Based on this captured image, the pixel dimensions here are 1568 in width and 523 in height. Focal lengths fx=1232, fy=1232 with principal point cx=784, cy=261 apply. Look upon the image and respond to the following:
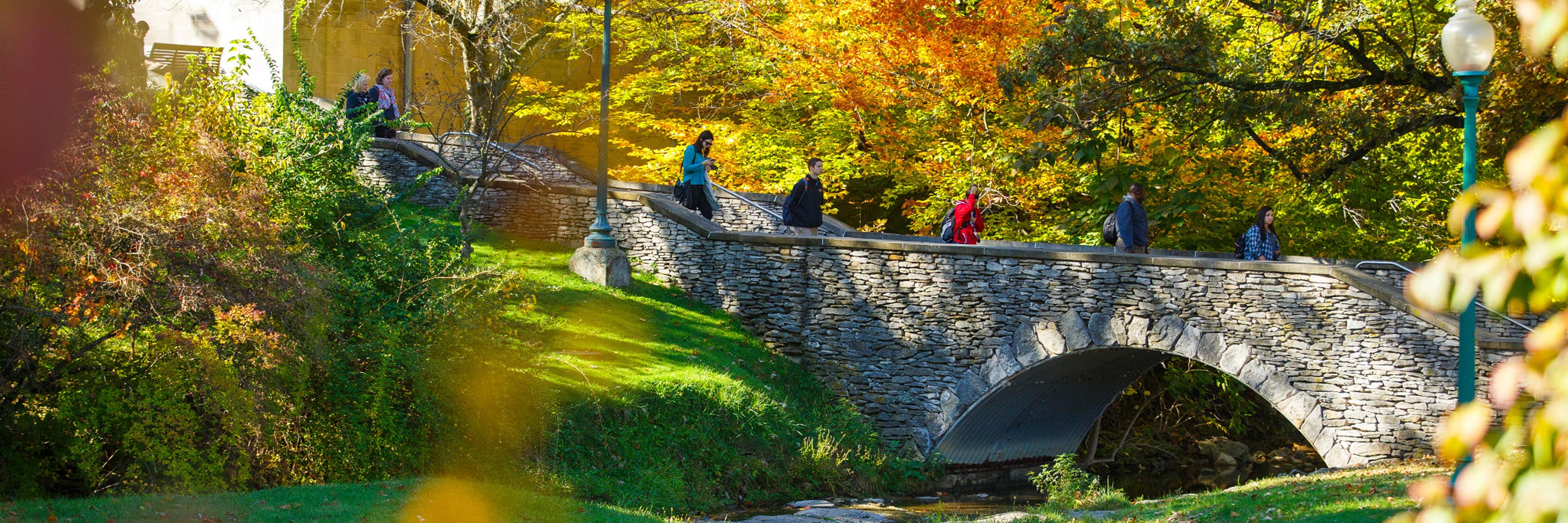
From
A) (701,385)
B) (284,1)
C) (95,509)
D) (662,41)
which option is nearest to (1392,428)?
(701,385)

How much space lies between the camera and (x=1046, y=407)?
19.3 meters

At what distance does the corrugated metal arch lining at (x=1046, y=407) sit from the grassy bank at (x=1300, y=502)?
12.1 ft

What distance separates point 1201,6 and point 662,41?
465 inches

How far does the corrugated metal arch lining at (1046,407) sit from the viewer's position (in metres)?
17.3

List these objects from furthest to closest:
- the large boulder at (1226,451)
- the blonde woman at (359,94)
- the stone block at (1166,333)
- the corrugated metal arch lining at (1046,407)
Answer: the large boulder at (1226,451) < the blonde woman at (359,94) < the corrugated metal arch lining at (1046,407) < the stone block at (1166,333)

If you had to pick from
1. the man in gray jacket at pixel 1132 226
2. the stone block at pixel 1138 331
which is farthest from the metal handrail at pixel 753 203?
the stone block at pixel 1138 331

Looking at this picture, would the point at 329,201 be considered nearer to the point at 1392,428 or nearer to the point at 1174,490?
the point at 1392,428

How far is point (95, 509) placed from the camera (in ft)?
27.6

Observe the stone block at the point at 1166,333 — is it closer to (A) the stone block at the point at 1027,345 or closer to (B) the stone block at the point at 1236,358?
(B) the stone block at the point at 1236,358

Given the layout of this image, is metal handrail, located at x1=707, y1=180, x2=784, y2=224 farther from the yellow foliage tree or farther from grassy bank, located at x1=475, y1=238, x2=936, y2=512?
the yellow foliage tree

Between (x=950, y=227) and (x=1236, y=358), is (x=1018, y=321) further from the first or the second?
(x=1236, y=358)

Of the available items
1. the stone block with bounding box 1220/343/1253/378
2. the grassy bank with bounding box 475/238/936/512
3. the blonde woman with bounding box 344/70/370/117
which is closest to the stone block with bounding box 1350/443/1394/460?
the stone block with bounding box 1220/343/1253/378

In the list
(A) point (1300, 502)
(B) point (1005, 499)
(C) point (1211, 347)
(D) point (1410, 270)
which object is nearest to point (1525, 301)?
(A) point (1300, 502)

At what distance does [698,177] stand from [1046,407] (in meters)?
6.54
